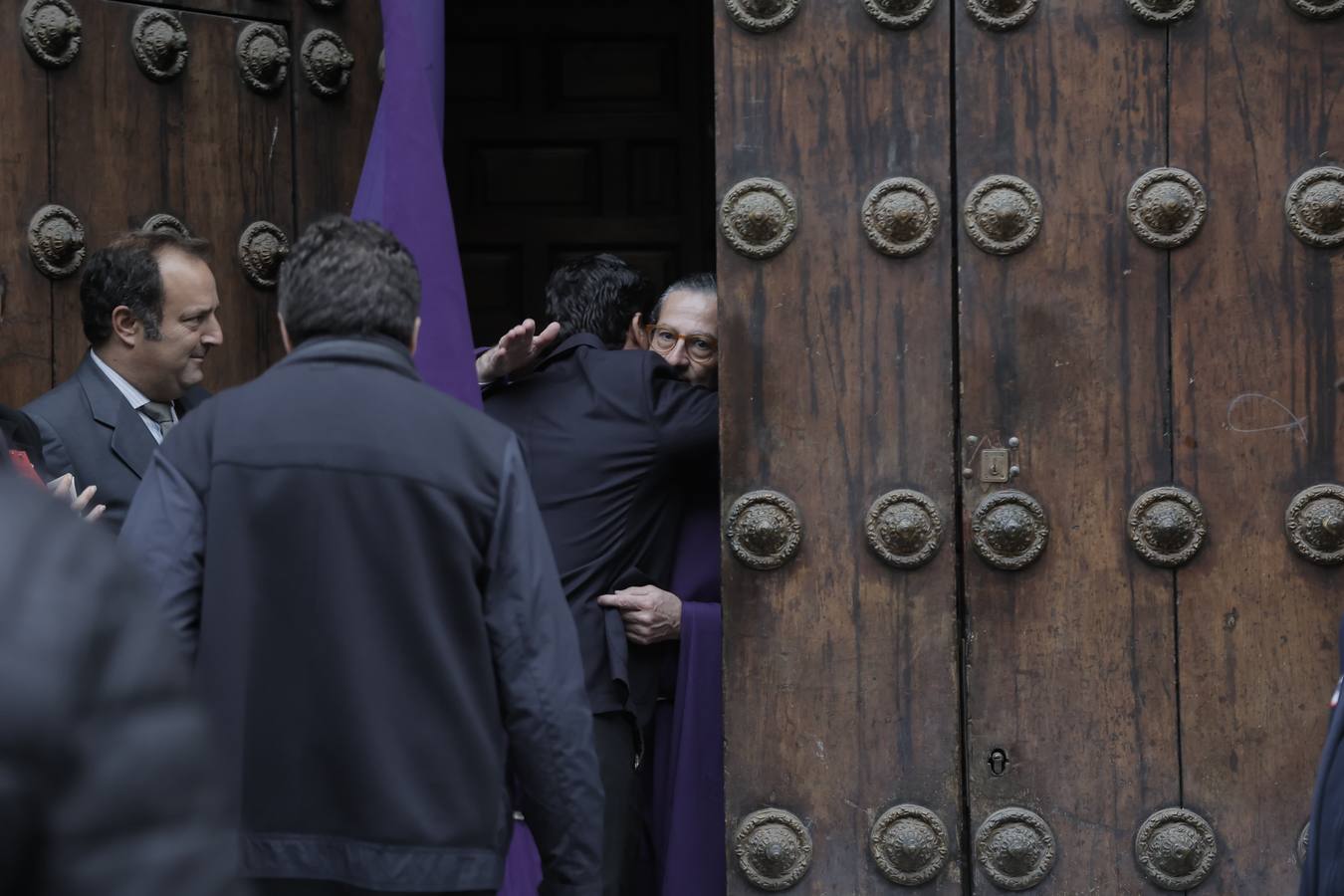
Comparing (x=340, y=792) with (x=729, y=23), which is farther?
(x=729, y=23)

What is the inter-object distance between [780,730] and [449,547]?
115 centimetres

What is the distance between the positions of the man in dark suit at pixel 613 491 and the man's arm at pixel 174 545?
101cm

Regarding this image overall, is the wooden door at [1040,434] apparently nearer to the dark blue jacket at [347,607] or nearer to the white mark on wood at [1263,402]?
the white mark on wood at [1263,402]

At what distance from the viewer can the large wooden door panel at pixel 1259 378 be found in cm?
313

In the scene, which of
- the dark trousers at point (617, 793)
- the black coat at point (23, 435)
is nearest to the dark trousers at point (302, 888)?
the black coat at point (23, 435)

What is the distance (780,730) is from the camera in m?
3.24

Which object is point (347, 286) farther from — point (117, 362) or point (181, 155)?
point (181, 155)

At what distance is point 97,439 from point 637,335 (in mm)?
1032

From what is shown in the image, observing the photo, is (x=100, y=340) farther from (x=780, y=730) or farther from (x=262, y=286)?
(x=780, y=730)

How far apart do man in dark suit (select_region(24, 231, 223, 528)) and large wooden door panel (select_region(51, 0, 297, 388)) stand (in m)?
0.21

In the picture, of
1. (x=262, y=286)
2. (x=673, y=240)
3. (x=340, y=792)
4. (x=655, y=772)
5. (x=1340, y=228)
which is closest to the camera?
(x=340, y=792)

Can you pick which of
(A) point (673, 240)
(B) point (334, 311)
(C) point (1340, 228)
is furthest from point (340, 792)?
(A) point (673, 240)

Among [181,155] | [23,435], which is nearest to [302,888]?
[23,435]

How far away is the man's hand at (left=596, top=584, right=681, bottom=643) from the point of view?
325cm
